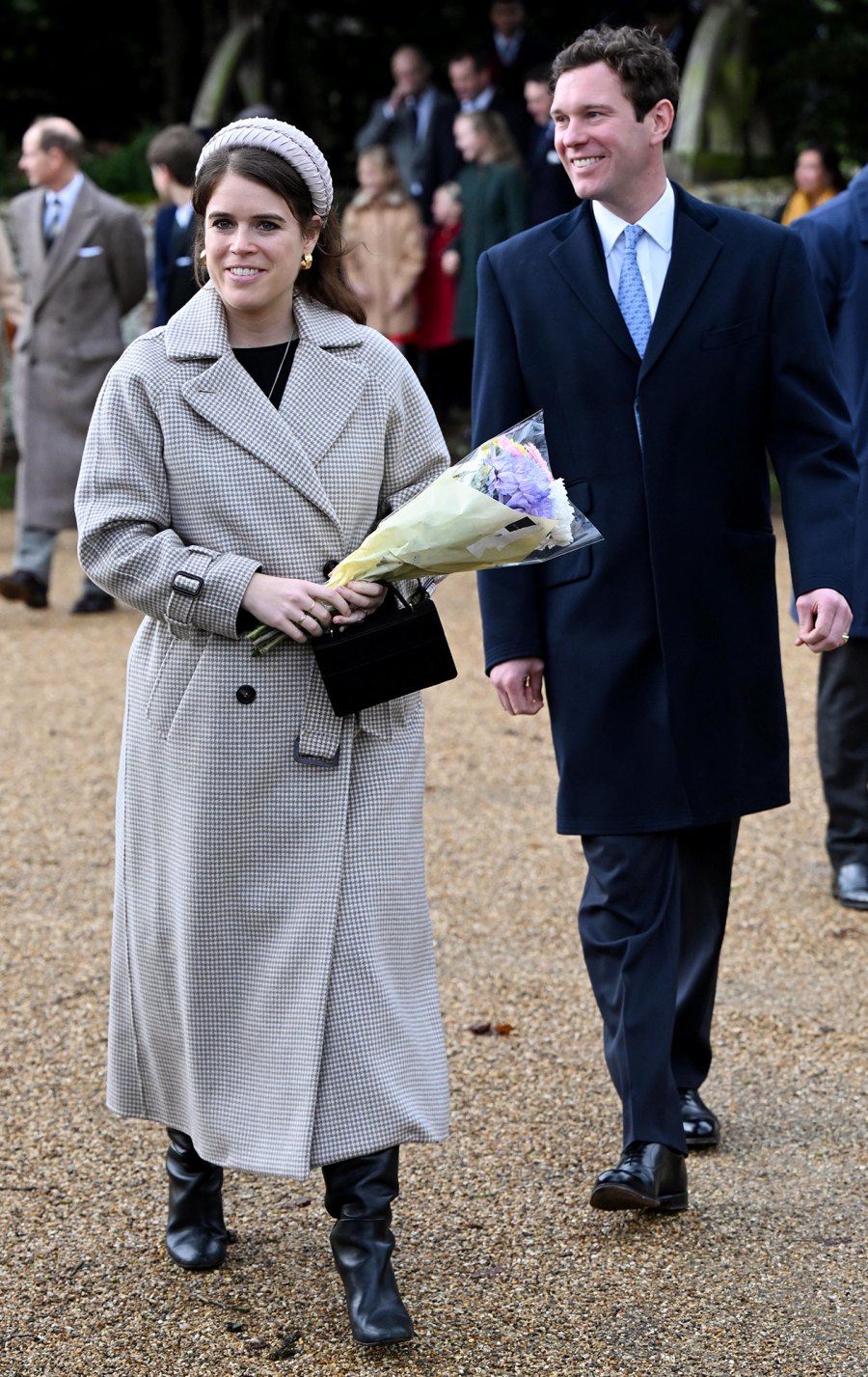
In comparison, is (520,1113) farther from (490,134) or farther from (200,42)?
(200,42)

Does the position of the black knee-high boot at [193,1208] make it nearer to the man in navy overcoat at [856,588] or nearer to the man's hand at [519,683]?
the man's hand at [519,683]

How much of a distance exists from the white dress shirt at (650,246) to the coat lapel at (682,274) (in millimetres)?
24

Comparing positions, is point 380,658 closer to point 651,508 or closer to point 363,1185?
point 651,508

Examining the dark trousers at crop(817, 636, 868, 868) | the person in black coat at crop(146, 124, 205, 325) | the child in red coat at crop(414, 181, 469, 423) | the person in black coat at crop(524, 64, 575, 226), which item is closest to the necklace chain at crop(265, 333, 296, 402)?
the dark trousers at crop(817, 636, 868, 868)

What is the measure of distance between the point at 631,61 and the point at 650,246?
1.09 ft

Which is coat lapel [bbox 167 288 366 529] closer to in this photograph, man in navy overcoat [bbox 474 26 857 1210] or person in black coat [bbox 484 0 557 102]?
man in navy overcoat [bbox 474 26 857 1210]

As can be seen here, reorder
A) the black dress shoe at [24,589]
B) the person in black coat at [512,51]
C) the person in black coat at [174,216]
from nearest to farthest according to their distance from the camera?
1. the person in black coat at [174,216]
2. the black dress shoe at [24,589]
3. the person in black coat at [512,51]

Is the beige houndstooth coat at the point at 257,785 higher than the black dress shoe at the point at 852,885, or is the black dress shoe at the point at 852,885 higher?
the beige houndstooth coat at the point at 257,785

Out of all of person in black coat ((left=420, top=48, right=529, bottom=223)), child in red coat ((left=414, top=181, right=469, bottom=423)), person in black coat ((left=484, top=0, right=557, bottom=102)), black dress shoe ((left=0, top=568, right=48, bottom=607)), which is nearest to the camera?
black dress shoe ((left=0, top=568, right=48, bottom=607))

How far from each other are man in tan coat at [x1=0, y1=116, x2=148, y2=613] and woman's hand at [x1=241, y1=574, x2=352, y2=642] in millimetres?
6794

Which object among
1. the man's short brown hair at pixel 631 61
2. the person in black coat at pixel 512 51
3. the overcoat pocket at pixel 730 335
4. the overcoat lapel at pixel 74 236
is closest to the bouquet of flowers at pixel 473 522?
the overcoat pocket at pixel 730 335

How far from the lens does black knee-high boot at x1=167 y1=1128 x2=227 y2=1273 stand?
346cm

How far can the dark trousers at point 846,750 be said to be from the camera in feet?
18.5

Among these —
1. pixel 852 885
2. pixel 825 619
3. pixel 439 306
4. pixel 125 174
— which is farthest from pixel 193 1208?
pixel 125 174
